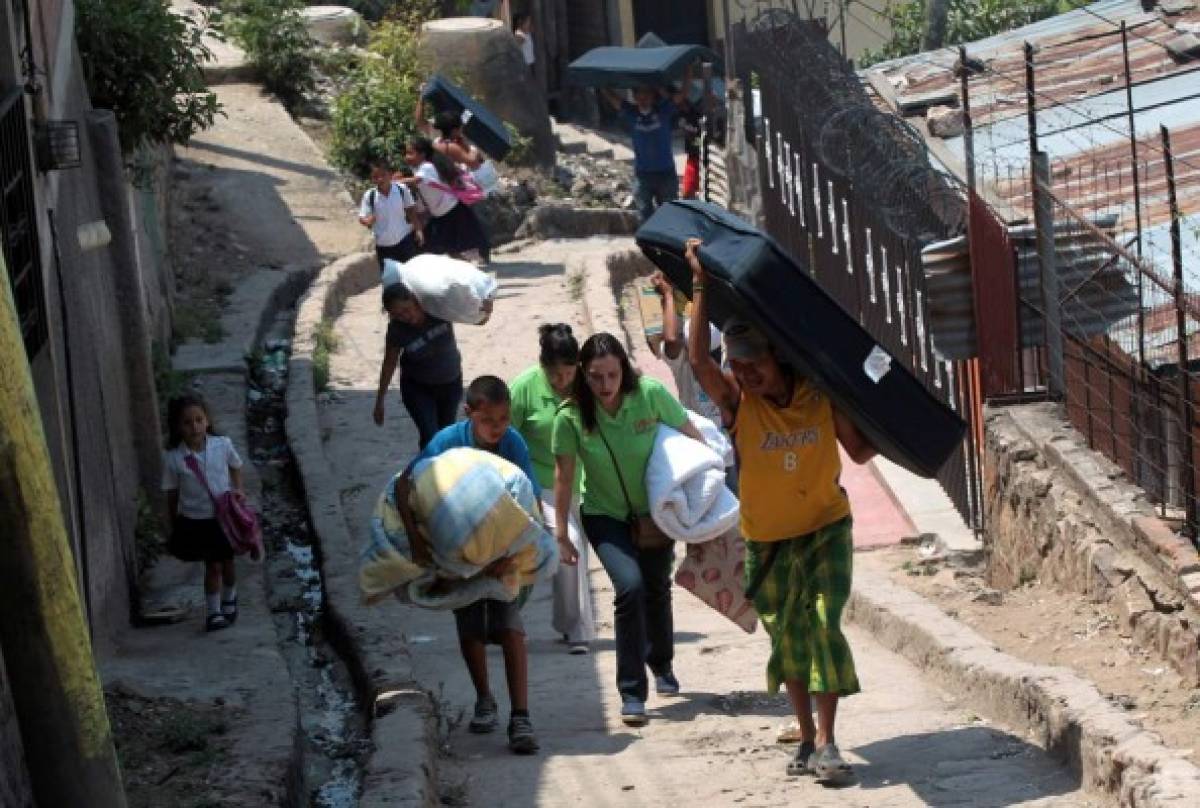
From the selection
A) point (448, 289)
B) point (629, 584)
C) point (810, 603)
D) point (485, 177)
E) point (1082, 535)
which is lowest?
point (1082, 535)

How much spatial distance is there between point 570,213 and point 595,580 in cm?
1141

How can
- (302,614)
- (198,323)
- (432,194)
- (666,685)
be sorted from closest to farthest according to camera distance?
1. (666,685)
2. (302,614)
3. (198,323)
4. (432,194)

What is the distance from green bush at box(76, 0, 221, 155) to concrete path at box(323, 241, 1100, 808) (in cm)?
373

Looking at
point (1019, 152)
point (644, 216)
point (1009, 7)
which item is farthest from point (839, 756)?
point (1009, 7)

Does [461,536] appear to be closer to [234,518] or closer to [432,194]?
[234,518]

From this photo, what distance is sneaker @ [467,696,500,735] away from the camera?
8242mm

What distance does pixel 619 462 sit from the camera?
27.1ft

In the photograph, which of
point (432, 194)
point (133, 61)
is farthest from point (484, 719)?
point (432, 194)

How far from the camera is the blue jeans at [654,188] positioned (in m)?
19.6

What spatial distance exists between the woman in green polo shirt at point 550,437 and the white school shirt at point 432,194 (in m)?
8.60

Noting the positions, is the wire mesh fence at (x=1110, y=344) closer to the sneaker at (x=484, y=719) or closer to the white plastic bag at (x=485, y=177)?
the sneaker at (x=484, y=719)

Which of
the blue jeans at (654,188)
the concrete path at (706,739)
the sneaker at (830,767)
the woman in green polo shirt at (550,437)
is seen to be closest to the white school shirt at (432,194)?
the blue jeans at (654,188)

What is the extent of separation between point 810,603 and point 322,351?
364 inches

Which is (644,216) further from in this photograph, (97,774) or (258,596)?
(97,774)
